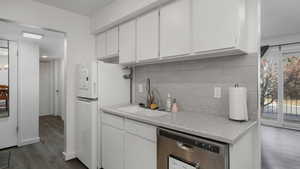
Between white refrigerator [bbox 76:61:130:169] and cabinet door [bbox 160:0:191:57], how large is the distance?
0.93 meters

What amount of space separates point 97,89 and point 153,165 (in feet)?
4.13

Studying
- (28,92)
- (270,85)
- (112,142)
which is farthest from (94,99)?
(270,85)

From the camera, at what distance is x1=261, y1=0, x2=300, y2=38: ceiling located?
266cm

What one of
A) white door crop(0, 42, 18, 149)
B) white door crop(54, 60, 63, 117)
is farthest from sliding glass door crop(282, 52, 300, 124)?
white door crop(54, 60, 63, 117)

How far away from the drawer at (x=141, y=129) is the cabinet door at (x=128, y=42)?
0.89 meters

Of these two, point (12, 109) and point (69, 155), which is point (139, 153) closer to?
point (69, 155)

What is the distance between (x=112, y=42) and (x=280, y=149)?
12.4 ft

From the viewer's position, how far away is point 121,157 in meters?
1.82

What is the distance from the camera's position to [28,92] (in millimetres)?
3277

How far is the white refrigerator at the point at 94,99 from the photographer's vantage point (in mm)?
2113

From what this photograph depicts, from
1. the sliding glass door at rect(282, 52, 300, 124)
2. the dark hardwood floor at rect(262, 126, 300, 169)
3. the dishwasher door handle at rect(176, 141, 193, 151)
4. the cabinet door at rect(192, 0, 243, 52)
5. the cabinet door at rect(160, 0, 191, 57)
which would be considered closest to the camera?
the dishwasher door handle at rect(176, 141, 193, 151)

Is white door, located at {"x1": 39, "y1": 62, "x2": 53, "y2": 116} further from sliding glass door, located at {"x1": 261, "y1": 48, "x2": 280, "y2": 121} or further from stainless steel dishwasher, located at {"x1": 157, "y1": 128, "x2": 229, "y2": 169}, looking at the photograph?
sliding glass door, located at {"x1": 261, "y1": 48, "x2": 280, "y2": 121}

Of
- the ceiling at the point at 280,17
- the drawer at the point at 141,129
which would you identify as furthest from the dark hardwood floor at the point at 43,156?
the ceiling at the point at 280,17

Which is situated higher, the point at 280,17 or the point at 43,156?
the point at 280,17
